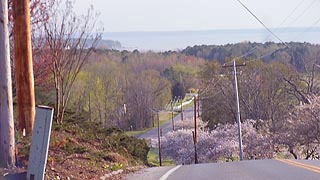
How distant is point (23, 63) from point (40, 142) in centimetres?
552

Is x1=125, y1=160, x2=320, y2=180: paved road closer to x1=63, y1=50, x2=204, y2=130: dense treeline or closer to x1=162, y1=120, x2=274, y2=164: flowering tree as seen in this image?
x1=162, y1=120, x2=274, y2=164: flowering tree

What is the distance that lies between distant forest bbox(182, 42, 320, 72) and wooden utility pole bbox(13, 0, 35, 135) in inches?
1394

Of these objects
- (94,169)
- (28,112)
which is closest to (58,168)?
(94,169)

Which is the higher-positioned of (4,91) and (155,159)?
(4,91)

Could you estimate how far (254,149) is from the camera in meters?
48.5

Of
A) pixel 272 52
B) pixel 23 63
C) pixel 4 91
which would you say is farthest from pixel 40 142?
pixel 272 52

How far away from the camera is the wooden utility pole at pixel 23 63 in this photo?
513 inches

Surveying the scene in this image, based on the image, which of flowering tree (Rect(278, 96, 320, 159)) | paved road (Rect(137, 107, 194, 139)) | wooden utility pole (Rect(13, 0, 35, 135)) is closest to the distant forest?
flowering tree (Rect(278, 96, 320, 159))

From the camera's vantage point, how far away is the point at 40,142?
26.8 ft

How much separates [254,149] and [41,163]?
41.4m

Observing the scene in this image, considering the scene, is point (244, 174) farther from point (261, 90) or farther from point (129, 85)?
point (129, 85)

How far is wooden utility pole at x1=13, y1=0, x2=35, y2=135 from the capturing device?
13.0 metres

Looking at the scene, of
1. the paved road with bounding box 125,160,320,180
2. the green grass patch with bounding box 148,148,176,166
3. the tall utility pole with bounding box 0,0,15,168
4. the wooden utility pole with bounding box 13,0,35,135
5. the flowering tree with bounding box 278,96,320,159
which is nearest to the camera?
the tall utility pole with bounding box 0,0,15,168

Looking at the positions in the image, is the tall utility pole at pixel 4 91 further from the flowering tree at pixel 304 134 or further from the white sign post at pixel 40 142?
the flowering tree at pixel 304 134
